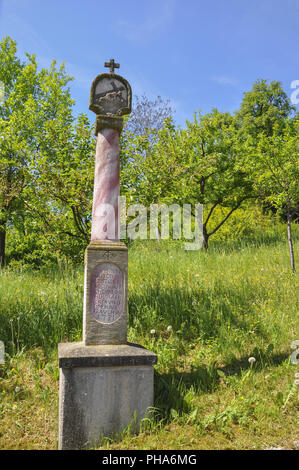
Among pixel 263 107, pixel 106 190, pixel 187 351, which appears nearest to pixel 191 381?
pixel 187 351

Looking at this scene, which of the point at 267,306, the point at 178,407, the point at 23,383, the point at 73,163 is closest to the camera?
the point at 178,407

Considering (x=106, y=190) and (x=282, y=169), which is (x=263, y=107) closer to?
(x=282, y=169)

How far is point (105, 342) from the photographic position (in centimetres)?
376

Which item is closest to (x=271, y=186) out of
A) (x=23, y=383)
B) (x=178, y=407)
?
(x=178, y=407)

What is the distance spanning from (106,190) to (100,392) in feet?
7.53

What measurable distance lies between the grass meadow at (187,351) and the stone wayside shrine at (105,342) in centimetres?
27

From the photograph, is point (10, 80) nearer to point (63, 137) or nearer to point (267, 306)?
point (63, 137)

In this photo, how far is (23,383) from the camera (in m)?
4.30

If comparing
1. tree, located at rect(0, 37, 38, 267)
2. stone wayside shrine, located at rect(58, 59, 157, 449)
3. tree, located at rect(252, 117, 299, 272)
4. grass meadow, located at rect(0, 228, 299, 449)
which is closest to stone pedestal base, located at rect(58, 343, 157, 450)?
stone wayside shrine, located at rect(58, 59, 157, 449)

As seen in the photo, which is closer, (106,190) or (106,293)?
(106,293)

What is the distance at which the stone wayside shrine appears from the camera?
11.0 ft

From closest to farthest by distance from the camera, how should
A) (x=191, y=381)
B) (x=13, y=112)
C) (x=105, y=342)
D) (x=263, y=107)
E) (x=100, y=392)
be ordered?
(x=100, y=392), (x=105, y=342), (x=191, y=381), (x=13, y=112), (x=263, y=107)

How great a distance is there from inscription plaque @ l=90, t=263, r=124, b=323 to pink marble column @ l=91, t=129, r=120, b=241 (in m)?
0.42
